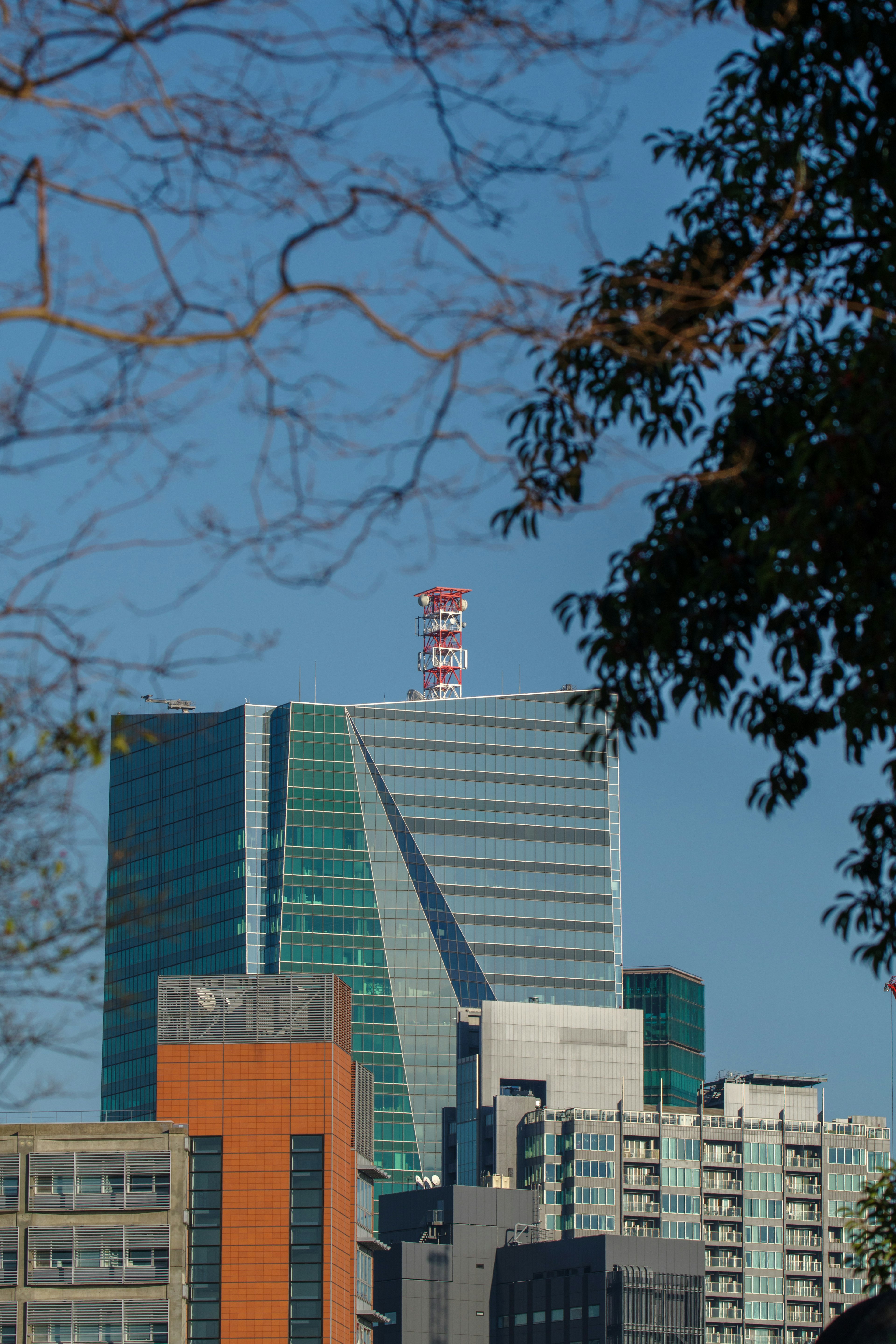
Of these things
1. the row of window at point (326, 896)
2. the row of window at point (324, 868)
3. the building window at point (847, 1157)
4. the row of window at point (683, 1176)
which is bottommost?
the row of window at point (683, 1176)

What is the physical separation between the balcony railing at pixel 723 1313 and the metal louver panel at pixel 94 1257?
7115cm

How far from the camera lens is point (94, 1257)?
101 meters

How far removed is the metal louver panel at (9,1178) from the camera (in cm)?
10194

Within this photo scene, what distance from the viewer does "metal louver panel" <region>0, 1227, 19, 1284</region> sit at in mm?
100062

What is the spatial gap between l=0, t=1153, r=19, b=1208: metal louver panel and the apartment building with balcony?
65893 mm

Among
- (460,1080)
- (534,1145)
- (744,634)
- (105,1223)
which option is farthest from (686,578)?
(460,1080)

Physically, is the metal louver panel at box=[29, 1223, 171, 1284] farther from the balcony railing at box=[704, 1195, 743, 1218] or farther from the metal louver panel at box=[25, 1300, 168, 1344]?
the balcony railing at box=[704, 1195, 743, 1218]

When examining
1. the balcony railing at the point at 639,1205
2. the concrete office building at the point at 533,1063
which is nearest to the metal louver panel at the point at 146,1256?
the balcony railing at the point at 639,1205

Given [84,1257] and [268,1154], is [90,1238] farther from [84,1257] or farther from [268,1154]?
[268,1154]

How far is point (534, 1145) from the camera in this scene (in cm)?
16575

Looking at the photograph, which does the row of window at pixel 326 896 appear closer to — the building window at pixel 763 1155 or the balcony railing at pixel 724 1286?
the building window at pixel 763 1155

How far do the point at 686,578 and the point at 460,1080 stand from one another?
16685 centimetres

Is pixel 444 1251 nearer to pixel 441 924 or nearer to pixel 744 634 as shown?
pixel 441 924

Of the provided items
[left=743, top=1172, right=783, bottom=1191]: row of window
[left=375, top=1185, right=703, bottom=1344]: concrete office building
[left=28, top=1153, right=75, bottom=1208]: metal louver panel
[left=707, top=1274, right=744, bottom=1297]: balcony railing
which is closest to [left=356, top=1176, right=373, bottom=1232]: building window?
[left=28, top=1153, right=75, bottom=1208]: metal louver panel
